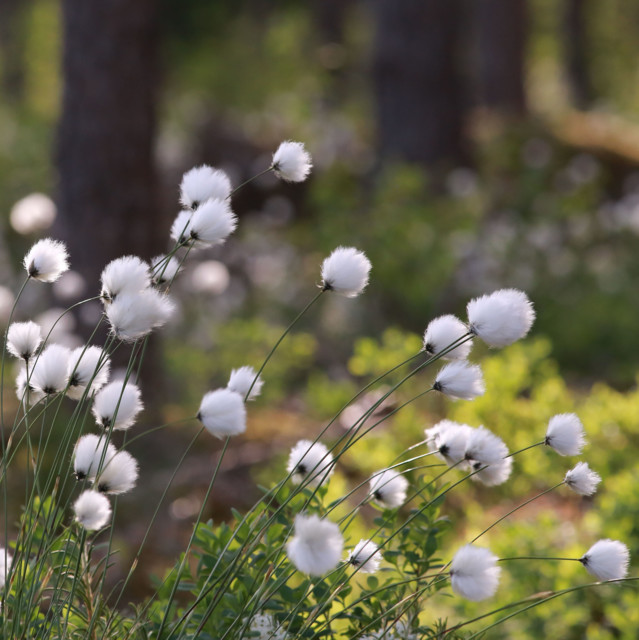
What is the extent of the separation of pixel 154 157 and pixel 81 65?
58 cm

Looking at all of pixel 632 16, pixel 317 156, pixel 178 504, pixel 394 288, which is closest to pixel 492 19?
pixel 317 156

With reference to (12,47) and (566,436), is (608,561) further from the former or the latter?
(12,47)

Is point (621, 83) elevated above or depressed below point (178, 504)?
above

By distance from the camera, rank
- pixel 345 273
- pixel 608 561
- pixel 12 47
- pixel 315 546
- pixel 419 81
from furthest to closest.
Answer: pixel 12 47, pixel 419 81, pixel 345 273, pixel 608 561, pixel 315 546

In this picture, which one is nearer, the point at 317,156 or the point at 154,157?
the point at 154,157

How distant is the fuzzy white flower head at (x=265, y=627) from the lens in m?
1.58

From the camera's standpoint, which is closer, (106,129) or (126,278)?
(126,278)

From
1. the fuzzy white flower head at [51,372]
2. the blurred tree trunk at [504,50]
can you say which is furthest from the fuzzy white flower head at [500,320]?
the blurred tree trunk at [504,50]

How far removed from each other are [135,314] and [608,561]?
0.81m

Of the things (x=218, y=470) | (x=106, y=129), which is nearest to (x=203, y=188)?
(x=218, y=470)

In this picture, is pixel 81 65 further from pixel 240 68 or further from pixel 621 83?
pixel 621 83

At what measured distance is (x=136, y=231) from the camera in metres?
4.63

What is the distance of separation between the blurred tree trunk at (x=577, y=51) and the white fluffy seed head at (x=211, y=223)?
20.0 m

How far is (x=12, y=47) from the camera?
927 inches
